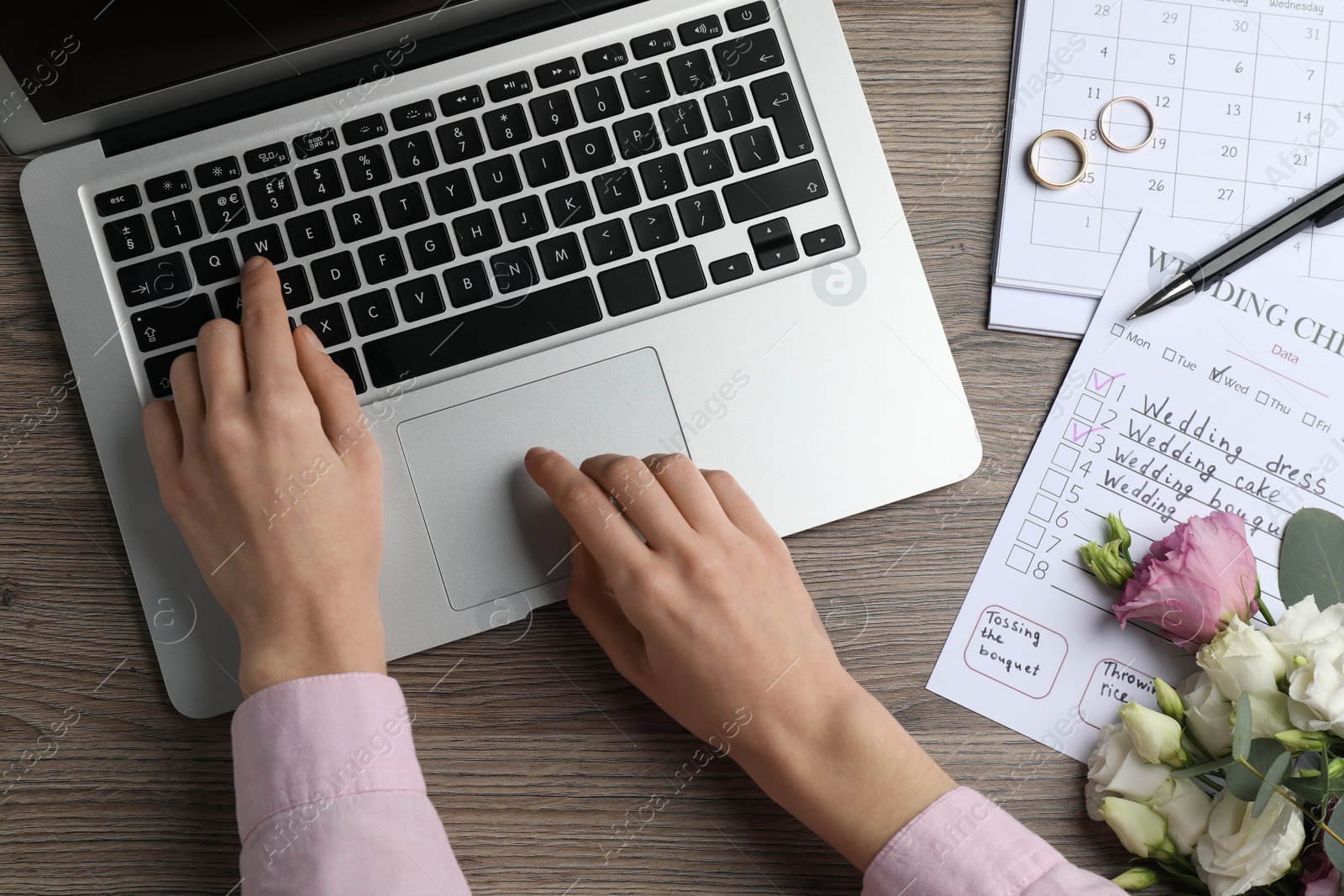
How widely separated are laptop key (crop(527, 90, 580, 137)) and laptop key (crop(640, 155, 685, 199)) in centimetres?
6

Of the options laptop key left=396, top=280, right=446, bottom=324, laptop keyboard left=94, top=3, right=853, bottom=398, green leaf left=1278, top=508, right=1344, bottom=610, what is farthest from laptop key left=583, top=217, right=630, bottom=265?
green leaf left=1278, top=508, right=1344, bottom=610

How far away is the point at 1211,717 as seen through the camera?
1.92 feet

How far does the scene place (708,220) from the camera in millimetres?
626

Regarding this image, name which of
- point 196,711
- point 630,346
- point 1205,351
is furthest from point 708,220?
point 196,711

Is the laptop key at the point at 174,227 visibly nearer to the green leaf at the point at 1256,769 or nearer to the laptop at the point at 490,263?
the laptop at the point at 490,263

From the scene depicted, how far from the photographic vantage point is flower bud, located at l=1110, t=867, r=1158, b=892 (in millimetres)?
Result: 601

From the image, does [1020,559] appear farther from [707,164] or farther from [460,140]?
[460,140]

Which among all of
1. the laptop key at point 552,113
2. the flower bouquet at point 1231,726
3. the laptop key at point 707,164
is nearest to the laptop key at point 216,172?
the laptop key at point 552,113

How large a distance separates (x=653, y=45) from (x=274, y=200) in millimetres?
292

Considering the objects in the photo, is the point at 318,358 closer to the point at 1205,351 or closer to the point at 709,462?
the point at 709,462

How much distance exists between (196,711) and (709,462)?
40 centimetres

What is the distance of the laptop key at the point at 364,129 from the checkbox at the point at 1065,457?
548 millimetres

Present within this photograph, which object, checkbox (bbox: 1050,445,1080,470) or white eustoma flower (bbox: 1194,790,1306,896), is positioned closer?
white eustoma flower (bbox: 1194,790,1306,896)

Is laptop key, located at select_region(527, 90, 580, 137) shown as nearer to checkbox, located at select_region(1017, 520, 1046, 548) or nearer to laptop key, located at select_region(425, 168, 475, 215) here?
laptop key, located at select_region(425, 168, 475, 215)
